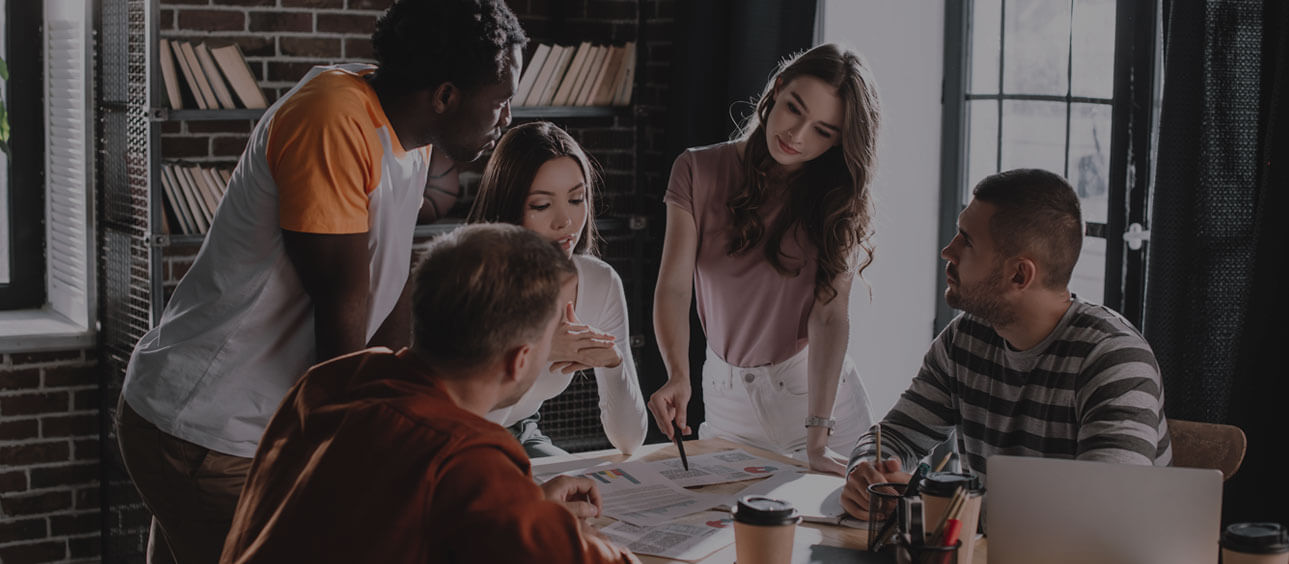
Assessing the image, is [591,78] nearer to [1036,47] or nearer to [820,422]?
[1036,47]

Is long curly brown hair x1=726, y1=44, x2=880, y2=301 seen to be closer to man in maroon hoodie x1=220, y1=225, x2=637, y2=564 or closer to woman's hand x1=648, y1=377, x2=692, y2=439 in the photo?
woman's hand x1=648, y1=377, x2=692, y2=439

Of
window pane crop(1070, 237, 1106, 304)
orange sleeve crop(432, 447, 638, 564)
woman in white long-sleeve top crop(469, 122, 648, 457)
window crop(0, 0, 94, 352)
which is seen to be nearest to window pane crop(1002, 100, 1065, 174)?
window pane crop(1070, 237, 1106, 304)

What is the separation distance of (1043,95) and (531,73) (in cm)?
153

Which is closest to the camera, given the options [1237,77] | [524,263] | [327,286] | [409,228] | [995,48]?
[524,263]

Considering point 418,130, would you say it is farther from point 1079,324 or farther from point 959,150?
point 959,150

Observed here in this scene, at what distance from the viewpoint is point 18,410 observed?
375 cm

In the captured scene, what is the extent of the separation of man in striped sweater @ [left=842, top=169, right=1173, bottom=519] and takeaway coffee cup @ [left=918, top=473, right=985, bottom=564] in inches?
10.3

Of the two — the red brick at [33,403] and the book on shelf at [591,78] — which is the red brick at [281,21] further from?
the red brick at [33,403]

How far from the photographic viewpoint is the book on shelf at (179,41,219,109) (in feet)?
11.6

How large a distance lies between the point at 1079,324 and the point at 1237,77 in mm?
794

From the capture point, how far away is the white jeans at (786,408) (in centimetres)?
282

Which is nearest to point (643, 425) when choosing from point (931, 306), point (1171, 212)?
point (1171, 212)

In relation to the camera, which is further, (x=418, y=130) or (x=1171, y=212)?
(x=1171, y=212)

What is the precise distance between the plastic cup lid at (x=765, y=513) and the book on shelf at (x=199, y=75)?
8.14 feet
